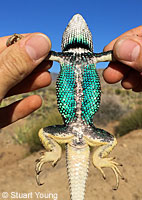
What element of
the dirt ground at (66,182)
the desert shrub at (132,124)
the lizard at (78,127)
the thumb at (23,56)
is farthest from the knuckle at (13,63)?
the desert shrub at (132,124)

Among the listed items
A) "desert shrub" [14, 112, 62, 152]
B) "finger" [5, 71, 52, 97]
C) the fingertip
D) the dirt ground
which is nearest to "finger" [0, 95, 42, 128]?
the fingertip

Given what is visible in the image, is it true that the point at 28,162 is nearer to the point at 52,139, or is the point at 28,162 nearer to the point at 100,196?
the point at 100,196

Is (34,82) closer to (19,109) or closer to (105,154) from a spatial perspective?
(19,109)

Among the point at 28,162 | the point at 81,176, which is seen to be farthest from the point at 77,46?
the point at 28,162

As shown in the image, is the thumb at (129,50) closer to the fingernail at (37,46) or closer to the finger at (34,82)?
the fingernail at (37,46)

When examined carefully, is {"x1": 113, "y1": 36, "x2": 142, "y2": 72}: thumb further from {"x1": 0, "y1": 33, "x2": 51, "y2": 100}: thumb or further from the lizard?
{"x1": 0, "y1": 33, "x2": 51, "y2": 100}: thumb

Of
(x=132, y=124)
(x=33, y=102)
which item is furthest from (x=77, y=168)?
(x=132, y=124)
